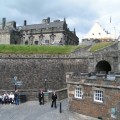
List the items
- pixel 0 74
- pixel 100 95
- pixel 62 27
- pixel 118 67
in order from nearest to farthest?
pixel 100 95 < pixel 118 67 < pixel 0 74 < pixel 62 27

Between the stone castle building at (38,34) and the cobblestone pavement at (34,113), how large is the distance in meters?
26.5

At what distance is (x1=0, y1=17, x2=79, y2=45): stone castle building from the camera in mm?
55188

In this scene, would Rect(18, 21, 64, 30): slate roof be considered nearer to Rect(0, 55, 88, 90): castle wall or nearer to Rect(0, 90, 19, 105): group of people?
Rect(0, 55, 88, 90): castle wall

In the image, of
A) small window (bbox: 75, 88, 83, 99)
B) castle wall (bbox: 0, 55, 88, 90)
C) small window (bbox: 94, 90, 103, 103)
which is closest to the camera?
small window (bbox: 94, 90, 103, 103)

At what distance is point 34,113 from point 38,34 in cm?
3302

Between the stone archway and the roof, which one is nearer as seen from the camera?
the stone archway

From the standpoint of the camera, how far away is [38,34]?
57.0 meters

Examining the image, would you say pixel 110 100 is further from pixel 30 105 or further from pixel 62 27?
pixel 62 27

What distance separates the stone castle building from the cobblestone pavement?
26539 millimetres

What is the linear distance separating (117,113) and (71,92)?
224 inches

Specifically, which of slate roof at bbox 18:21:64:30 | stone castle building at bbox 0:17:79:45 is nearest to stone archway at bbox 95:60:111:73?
stone castle building at bbox 0:17:79:45

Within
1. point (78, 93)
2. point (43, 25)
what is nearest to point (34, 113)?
point (78, 93)

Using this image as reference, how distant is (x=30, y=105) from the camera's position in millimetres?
28906

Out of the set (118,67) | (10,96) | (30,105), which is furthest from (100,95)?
(118,67)
